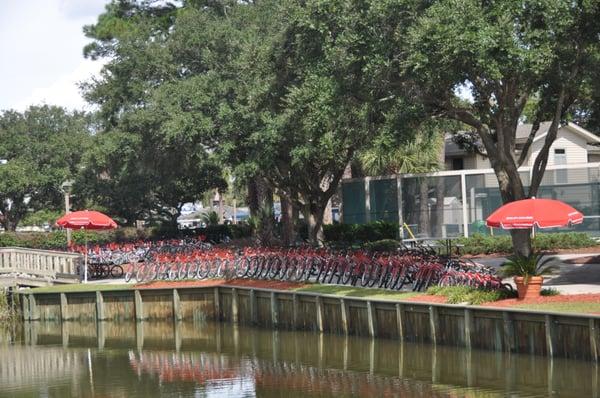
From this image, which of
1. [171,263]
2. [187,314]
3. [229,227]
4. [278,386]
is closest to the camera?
[278,386]

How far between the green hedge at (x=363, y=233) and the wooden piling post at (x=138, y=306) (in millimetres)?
11484

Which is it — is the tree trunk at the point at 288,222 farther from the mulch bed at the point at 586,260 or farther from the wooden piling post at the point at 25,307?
the mulch bed at the point at 586,260

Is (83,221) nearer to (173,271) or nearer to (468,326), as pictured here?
(173,271)

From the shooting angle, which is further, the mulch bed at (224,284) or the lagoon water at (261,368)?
the mulch bed at (224,284)

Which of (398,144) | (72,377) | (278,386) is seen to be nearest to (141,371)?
(72,377)

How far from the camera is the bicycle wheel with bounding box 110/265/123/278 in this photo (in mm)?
38500

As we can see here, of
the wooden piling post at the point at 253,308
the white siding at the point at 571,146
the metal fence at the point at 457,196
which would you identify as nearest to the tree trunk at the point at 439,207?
the metal fence at the point at 457,196

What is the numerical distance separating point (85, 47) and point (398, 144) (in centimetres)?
2560

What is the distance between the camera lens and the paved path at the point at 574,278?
79.2ft

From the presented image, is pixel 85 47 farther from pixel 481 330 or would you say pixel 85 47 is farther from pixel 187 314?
pixel 481 330

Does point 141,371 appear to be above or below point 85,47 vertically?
below

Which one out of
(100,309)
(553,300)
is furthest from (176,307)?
(553,300)

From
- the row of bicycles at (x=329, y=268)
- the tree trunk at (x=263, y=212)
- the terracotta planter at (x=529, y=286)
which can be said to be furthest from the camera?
the tree trunk at (x=263, y=212)

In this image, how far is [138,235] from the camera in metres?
54.0
